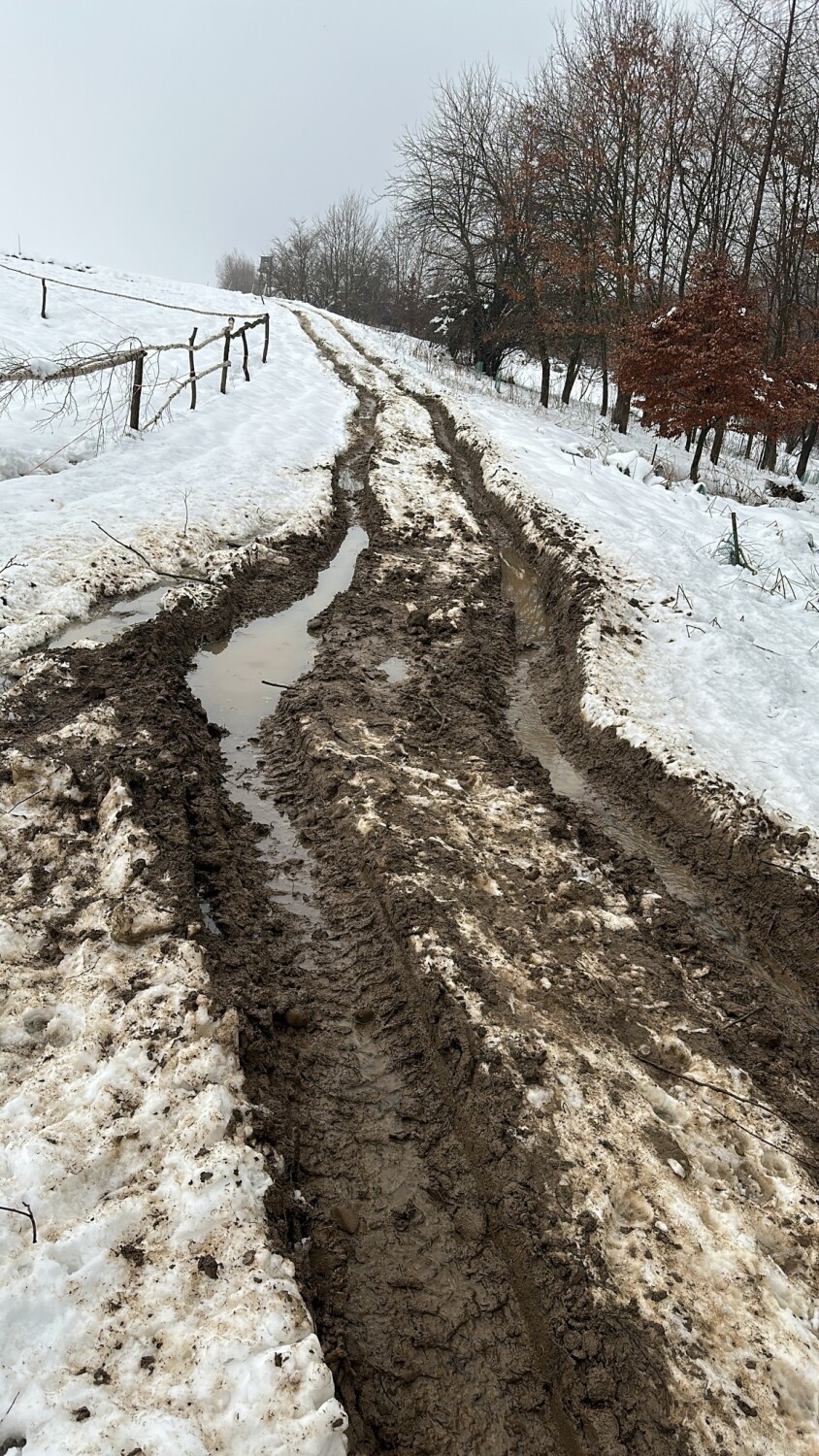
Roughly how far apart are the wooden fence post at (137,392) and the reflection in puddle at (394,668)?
22.0ft

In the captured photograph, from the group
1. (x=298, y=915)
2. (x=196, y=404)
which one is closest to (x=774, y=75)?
(x=196, y=404)

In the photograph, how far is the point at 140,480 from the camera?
9688 millimetres

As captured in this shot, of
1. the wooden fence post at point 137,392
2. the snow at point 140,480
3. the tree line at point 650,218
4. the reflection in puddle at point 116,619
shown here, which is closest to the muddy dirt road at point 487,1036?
the reflection in puddle at point 116,619

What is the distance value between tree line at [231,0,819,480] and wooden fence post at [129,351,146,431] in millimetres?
8914

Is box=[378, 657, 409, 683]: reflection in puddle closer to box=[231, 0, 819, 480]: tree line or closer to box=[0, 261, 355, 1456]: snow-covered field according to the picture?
box=[0, 261, 355, 1456]: snow-covered field

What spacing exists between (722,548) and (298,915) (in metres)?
7.27

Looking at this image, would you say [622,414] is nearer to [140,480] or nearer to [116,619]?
[140,480]

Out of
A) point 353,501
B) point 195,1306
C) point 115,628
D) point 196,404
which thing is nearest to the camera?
point 195,1306

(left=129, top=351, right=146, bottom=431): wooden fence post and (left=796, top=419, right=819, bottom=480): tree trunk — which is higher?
(left=796, top=419, right=819, bottom=480): tree trunk

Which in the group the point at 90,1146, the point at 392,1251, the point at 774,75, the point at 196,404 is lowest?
the point at 392,1251

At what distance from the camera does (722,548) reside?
906 cm

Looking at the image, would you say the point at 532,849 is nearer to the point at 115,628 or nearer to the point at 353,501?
the point at 115,628

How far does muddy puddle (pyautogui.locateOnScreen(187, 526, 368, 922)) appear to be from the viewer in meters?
4.66

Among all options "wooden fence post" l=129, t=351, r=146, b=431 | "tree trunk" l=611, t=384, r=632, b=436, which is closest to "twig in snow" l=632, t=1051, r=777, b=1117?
"wooden fence post" l=129, t=351, r=146, b=431
